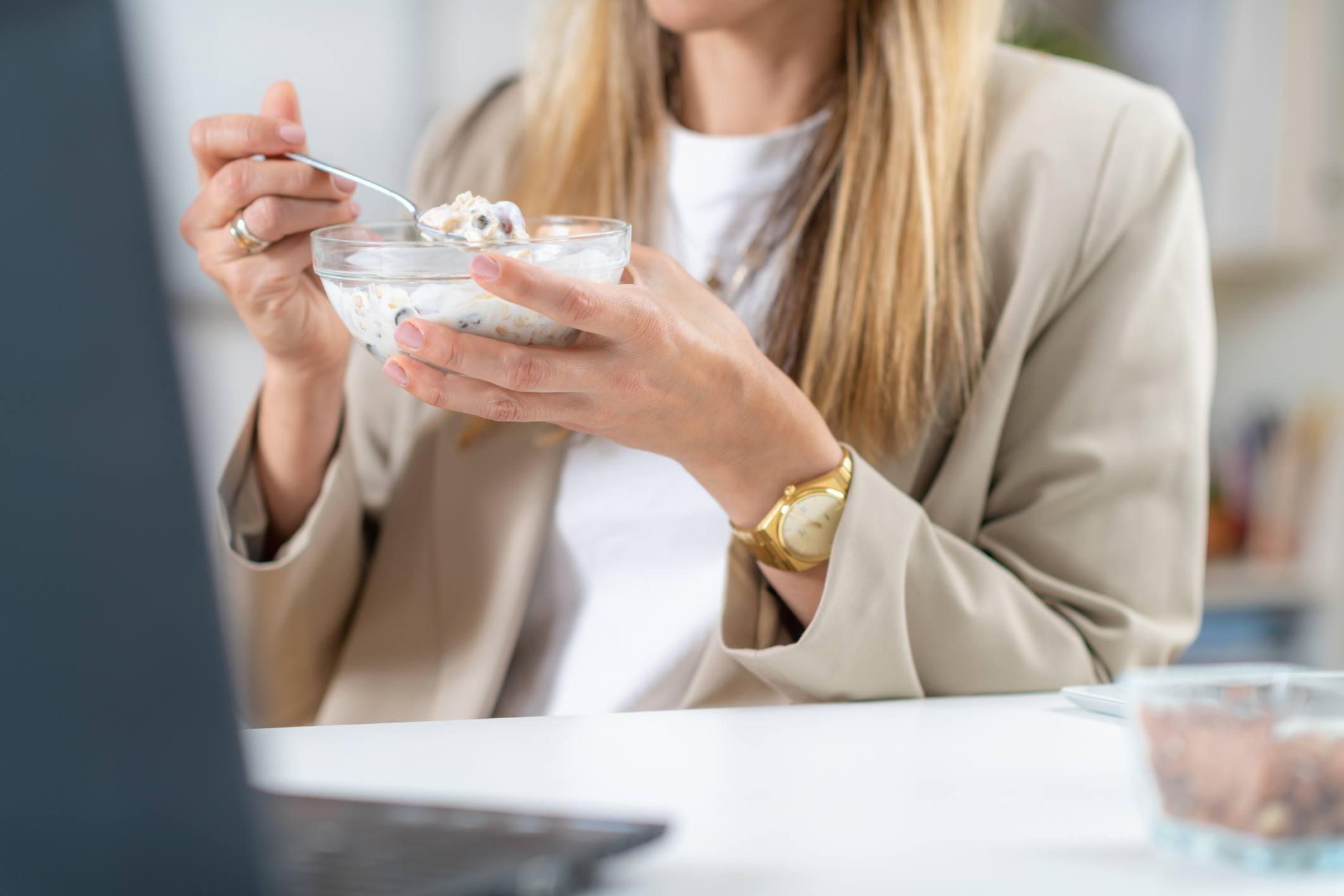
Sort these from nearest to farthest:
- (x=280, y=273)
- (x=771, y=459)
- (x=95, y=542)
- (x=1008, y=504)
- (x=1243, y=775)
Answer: (x=95, y=542) < (x=1243, y=775) < (x=771, y=459) < (x=280, y=273) < (x=1008, y=504)

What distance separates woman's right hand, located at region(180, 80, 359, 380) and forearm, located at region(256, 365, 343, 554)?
0.02m

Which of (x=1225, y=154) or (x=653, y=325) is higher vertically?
(x=653, y=325)

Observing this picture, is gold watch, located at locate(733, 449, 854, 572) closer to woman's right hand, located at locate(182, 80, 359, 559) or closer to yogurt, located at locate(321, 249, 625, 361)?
yogurt, located at locate(321, 249, 625, 361)

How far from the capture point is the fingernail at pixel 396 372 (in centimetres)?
66

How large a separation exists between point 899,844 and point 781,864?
0.05 metres

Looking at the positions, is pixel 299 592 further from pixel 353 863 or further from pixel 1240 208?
pixel 1240 208

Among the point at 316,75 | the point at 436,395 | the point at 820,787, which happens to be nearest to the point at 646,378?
the point at 436,395

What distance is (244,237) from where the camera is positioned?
0.86 m

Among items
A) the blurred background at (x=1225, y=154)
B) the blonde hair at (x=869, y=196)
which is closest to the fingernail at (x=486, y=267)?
the blonde hair at (x=869, y=196)

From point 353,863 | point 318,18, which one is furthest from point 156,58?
point 353,863

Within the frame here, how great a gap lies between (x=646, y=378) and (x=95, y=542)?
408mm

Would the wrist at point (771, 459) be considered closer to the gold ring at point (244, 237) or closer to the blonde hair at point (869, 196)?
the blonde hair at point (869, 196)

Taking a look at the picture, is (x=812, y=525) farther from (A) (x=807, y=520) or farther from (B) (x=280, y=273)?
(B) (x=280, y=273)

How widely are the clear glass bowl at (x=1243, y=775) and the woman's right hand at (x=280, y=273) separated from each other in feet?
2.11
